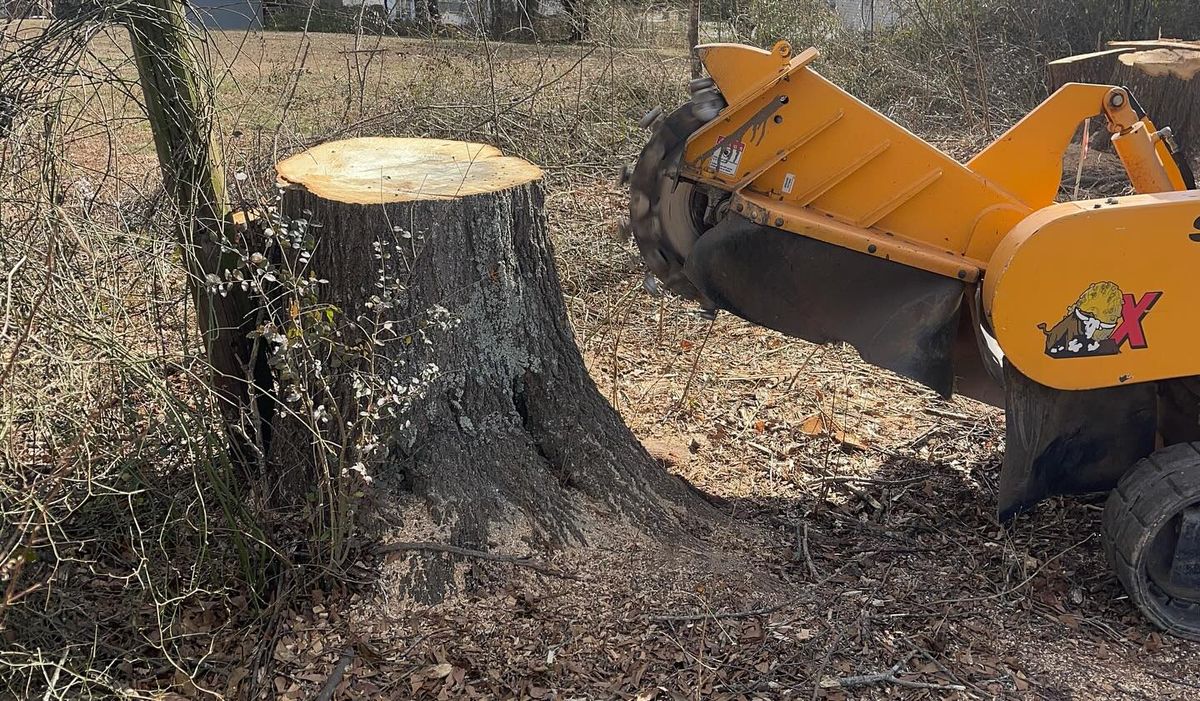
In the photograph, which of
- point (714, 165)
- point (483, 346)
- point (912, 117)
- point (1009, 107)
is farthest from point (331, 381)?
point (1009, 107)

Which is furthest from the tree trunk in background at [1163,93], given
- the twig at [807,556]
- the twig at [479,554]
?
the twig at [479,554]

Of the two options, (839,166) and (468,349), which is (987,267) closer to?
(839,166)

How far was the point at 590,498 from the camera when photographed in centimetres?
332

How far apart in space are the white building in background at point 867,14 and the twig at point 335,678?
10.3 metres

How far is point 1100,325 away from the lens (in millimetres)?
2967

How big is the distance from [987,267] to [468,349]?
1683mm

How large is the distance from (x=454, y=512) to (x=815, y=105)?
176 centimetres

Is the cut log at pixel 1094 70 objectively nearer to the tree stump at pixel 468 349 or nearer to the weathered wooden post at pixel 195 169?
the tree stump at pixel 468 349

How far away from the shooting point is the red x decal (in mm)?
2945

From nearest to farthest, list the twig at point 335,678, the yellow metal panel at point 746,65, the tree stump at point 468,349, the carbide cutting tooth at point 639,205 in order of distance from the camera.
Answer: the twig at point 335,678 → the tree stump at point 468,349 → the yellow metal panel at point 746,65 → the carbide cutting tooth at point 639,205

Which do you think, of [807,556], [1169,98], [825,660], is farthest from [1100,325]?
[1169,98]

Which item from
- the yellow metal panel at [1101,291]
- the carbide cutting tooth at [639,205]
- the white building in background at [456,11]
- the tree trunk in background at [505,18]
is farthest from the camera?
the white building in background at [456,11]

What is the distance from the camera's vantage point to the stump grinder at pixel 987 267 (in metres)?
2.94

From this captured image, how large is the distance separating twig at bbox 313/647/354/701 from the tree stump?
446 mm
